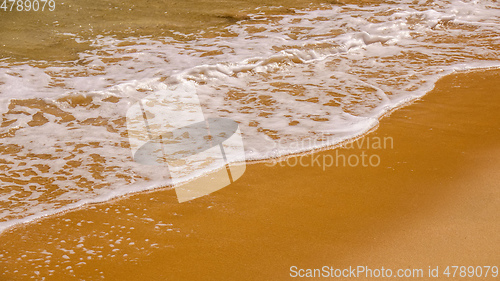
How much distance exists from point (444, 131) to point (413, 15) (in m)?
3.61

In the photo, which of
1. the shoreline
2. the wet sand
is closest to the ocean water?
the shoreline

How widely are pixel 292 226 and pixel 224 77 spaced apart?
254 cm

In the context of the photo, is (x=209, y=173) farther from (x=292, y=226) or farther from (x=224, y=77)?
(x=224, y=77)

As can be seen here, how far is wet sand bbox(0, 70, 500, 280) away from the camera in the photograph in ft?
8.09

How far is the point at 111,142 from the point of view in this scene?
12.2ft

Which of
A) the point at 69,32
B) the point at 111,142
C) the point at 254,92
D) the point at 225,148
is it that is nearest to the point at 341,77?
the point at 254,92

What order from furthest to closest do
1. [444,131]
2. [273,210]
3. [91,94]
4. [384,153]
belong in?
1. [91,94]
2. [444,131]
3. [384,153]
4. [273,210]

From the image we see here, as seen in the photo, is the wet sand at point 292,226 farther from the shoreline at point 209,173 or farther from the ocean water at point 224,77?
the ocean water at point 224,77

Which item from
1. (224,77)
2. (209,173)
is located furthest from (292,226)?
(224,77)

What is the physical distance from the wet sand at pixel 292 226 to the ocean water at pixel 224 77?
0.28 m

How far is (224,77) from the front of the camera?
16.4 feet

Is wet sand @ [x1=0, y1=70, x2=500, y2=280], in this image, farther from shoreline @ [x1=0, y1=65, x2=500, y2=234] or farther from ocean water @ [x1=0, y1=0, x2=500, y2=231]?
ocean water @ [x1=0, y1=0, x2=500, y2=231]

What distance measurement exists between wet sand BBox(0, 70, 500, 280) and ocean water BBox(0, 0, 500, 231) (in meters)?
0.28

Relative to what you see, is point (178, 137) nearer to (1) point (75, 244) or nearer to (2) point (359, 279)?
(1) point (75, 244)
